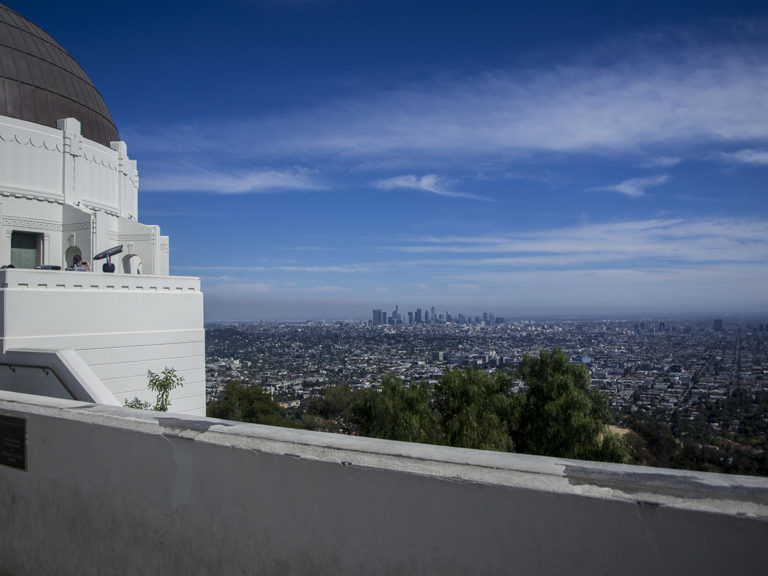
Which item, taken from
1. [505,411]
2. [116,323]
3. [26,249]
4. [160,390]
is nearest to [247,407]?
[26,249]

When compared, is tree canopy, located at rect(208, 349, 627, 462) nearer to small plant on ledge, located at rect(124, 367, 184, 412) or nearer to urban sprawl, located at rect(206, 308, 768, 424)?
urban sprawl, located at rect(206, 308, 768, 424)

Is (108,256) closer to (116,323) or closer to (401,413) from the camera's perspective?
(116,323)

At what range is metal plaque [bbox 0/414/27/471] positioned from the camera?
11.0 feet

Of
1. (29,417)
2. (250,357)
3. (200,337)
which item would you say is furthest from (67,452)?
(250,357)

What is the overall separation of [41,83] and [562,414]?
14875mm

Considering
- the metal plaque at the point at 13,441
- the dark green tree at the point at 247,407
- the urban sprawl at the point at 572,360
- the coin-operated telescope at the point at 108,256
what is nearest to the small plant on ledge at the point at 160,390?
the coin-operated telescope at the point at 108,256

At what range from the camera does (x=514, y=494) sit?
1.99 m

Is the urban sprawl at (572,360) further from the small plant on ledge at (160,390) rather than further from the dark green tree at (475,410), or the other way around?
the small plant on ledge at (160,390)

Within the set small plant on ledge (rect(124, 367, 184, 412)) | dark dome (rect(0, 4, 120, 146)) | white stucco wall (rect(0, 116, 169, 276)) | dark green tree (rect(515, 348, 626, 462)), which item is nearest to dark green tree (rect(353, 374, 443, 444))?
dark green tree (rect(515, 348, 626, 462))

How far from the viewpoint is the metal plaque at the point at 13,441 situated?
3.34 m

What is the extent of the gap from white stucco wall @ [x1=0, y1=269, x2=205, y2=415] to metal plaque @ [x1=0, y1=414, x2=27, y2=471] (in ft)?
18.7

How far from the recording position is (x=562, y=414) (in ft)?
38.3

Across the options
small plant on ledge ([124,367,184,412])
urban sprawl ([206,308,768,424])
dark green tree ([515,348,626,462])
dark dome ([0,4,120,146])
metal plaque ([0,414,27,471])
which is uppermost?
dark dome ([0,4,120,146])

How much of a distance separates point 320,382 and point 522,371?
23.0 m
